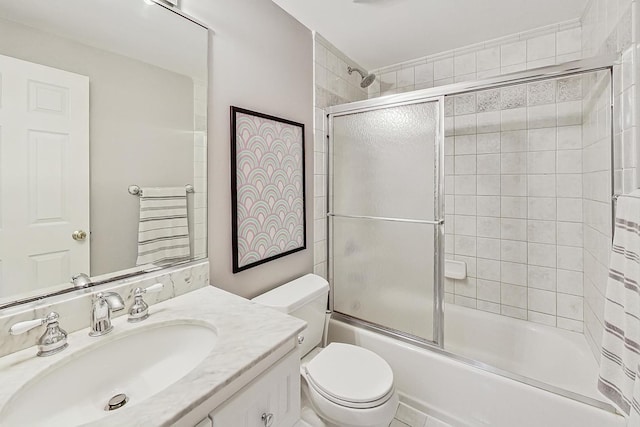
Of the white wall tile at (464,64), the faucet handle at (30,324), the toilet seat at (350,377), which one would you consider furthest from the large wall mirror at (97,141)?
the white wall tile at (464,64)

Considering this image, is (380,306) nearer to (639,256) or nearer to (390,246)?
(390,246)

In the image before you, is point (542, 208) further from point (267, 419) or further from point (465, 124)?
point (267, 419)

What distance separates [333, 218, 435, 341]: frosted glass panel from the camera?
174 cm

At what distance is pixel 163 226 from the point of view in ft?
3.96

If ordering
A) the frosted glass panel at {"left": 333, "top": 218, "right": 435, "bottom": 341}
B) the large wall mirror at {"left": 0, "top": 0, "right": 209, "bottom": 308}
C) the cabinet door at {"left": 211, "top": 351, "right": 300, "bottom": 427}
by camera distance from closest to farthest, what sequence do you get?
1. the cabinet door at {"left": 211, "top": 351, "right": 300, "bottom": 427}
2. the large wall mirror at {"left": 0, "top": 0, "right": 209, "bottom": 308}
3. the frosted glass panel at {"left": 333, "top": 218, "right": 435, "bottom": 341}

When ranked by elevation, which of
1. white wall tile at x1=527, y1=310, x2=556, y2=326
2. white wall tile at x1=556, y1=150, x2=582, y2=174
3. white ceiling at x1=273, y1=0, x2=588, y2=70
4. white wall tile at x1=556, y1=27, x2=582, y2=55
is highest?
white ceiling at x1=273, y1=0, x2=588, y2=70

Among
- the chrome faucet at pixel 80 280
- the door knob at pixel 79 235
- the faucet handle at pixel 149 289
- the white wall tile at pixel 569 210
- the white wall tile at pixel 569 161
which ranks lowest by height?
the faucet handle at pixel 149 289

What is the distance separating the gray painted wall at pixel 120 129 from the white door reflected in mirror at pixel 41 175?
0.03m

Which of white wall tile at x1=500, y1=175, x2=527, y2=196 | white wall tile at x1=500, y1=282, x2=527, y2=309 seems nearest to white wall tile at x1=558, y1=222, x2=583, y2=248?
white wall tile at x1=500, y1=175, x2=527, y2=196

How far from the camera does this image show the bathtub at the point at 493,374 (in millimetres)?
1379

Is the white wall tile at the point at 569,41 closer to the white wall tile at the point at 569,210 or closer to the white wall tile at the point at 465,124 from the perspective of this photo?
the white wall tile at the point at 465,124

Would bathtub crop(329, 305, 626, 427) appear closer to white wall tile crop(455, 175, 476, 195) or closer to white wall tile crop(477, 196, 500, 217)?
white wall tile crop(477, 196, 500, 217)

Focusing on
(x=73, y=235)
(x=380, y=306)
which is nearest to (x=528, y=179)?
(x=380, y=306)

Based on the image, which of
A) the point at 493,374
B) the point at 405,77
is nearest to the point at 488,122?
the point at 405,77
